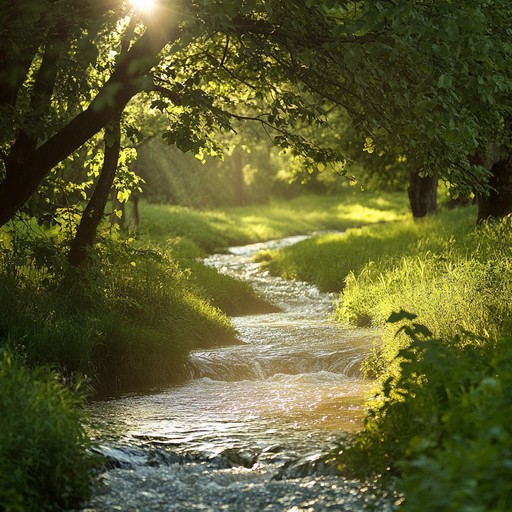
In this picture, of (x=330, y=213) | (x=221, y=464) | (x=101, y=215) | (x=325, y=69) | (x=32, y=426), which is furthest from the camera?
(x=330, y=213)

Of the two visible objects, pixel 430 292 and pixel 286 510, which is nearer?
pixel 286 510

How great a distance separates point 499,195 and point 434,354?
12.8 metres

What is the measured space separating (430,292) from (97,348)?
16.5 ft

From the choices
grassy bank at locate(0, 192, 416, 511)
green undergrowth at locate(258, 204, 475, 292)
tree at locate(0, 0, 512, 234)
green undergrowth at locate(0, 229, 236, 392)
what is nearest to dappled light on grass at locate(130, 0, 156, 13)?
tree at locate(0, 0, 512, 234)

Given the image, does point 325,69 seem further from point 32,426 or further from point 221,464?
point 32,426

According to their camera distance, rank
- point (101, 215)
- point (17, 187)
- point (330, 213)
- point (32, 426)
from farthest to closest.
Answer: point (330, 213)
point (101, 215)
point (17, 187)
point (32, 426)

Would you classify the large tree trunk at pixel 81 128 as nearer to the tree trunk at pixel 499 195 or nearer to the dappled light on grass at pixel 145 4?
the dappled light on grass at pixel 145 4

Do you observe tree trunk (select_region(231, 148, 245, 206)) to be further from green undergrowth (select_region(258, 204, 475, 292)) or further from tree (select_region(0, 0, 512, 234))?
tree (select_region(0, 0, 512, 234))

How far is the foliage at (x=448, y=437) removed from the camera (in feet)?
14.8

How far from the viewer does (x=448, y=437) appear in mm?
5988

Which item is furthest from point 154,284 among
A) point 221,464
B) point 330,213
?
point 330,213

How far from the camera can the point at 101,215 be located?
483 inches

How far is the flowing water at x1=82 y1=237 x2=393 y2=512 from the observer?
261 inches

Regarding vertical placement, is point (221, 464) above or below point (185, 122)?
below
